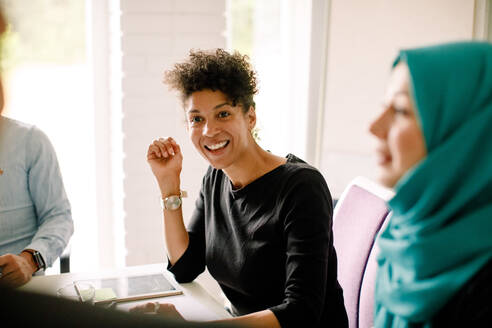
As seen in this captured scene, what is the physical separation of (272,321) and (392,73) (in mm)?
642

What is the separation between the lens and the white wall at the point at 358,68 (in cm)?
256

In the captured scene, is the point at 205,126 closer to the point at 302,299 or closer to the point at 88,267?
the point at 302,299

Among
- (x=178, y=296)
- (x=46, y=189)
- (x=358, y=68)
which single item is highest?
(x=358, y=68)

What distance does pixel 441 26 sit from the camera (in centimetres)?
243

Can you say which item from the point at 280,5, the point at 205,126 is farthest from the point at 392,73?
the point at 280,5

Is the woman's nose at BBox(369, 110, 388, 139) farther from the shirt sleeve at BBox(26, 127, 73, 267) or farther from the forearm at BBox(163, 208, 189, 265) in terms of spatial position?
the shirt sleeve at BBox(26, 127, 73, 267)

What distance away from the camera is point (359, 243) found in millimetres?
1520

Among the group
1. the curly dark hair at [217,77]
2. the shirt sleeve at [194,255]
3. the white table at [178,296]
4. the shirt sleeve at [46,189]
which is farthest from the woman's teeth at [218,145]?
the shirt sleeve at [46,189]

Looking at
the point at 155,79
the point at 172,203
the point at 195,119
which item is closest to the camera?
the point at 195,119

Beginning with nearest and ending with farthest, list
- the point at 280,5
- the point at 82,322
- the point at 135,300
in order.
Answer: the point at 82,322, the point at 135,300, the point at 280,5

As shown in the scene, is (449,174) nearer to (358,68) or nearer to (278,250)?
(278,250)

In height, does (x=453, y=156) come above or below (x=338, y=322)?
above

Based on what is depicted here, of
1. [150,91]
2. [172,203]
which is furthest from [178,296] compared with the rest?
[150,91]

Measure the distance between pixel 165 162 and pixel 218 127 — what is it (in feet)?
1.03
